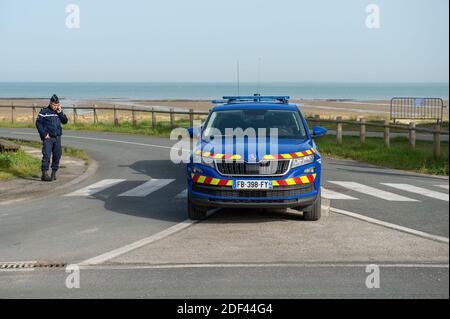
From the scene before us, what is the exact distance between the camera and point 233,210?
1021cm

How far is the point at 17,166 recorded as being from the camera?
15.8 metres

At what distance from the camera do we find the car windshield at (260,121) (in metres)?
9.86

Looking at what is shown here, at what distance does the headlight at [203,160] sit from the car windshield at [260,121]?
Result: 36.4 inches

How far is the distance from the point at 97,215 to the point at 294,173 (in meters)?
3.32

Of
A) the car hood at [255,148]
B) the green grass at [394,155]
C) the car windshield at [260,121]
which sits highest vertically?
the car windshield at [260,121]

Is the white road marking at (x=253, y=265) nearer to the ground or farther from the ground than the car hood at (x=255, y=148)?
nearer to the ground

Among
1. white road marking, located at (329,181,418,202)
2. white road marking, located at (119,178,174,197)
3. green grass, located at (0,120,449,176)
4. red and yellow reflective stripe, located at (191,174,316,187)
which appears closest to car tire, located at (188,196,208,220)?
red and yellow reflective stripe, located at (191,174,316,187)

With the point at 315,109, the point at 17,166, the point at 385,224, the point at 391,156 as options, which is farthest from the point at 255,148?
the point at 315,109

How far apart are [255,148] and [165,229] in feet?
5.60

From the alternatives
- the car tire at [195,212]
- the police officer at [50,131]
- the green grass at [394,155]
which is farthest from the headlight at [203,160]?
the green grass at [394,155]

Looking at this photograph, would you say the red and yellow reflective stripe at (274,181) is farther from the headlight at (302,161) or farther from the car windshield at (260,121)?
the car windshield at (260,121)

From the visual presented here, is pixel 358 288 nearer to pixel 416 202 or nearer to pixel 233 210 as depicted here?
pixel 233 210

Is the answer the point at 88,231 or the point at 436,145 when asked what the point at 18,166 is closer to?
the point at 88,231
